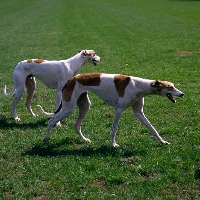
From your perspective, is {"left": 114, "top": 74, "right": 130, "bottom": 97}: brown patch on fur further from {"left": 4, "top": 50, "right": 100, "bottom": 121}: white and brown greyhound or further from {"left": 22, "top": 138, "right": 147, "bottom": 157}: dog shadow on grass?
{"left": 4, "top": 50, "right": 100, "bottom": 121}: white and brown greyhound

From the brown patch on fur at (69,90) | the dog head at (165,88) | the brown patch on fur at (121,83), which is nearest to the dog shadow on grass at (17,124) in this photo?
the brown patch on fur at (69,90)

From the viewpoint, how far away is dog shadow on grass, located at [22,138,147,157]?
22.5ft

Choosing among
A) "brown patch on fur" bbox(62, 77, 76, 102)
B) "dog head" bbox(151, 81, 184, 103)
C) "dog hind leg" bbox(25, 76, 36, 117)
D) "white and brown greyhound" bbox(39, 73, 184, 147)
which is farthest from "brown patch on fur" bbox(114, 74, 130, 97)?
"dog hind leg" bbox(25, 76, 36, 117)

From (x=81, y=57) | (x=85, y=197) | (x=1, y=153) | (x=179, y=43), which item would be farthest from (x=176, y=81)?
(x=179, y=43)

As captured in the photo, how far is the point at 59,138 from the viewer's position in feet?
25.3

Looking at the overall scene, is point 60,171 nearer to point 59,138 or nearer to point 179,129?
point 59,138

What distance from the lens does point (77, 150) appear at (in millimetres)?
7156

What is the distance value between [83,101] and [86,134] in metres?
0.71

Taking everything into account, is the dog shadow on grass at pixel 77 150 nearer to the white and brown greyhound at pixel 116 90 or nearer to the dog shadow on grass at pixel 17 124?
the white and brown greyhound at pixel 116 90

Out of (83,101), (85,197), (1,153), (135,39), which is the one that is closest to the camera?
(85,197)

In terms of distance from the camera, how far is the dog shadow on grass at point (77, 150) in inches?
271

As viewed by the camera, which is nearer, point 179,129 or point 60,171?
point 60,171

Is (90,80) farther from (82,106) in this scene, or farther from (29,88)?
(29,88)

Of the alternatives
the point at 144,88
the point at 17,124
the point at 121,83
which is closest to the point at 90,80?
the point at 121,83
